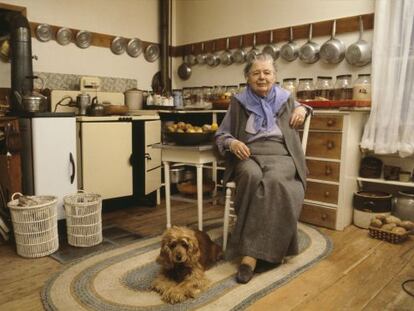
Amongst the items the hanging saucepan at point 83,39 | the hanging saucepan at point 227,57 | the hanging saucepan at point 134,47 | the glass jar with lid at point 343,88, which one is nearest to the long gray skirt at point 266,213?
the glass jar with lid at point 343,88

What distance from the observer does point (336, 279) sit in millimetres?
1823

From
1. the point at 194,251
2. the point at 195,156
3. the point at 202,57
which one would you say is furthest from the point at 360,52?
the point at 194,251

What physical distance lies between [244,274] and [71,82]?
2.51 meters

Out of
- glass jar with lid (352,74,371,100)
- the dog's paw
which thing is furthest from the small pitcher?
the dog's paw

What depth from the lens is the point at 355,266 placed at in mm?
1980

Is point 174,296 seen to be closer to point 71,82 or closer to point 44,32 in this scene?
point 71,82

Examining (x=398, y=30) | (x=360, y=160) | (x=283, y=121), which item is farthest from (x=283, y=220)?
(x=398, y=30)

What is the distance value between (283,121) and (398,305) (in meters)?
1.06

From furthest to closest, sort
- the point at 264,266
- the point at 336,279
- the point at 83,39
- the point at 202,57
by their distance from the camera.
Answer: the point at 202,57
the point at 83,39
the point at 264,266
the point at 336,279

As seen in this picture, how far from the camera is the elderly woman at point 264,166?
6.06 ft

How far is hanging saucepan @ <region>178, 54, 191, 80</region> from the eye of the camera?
13.8ft

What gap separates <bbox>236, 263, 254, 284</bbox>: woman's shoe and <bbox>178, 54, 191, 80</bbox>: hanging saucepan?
2.86 metres

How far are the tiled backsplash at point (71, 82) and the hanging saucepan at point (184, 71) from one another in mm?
618

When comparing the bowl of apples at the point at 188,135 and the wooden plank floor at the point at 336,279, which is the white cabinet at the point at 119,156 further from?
the bowl of apples at the point at 188,135
